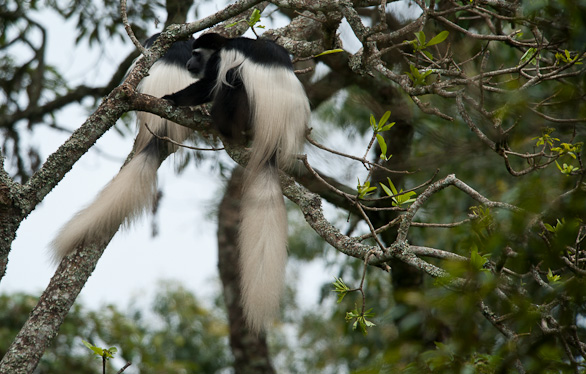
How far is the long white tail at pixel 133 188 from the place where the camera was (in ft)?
7.07

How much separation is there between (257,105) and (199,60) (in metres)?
0.51

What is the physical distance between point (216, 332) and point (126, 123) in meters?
3.78

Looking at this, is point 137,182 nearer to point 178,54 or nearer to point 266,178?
point 266,178

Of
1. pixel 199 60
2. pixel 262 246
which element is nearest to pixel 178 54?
pixel 199 60

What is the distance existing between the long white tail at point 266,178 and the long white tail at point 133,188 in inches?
18.7

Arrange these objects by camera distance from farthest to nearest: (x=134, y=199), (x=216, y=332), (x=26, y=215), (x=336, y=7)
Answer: (x=216, y=332)
(x=134, y=199)
(x=336, y=7)
(x=26, y=215)

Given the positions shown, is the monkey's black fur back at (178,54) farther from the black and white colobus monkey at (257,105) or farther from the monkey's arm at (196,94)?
the monkey's arm at (196,94)

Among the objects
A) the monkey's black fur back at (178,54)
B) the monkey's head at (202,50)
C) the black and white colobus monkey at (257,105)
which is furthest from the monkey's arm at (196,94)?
the monkey's black fur back at (178,54)

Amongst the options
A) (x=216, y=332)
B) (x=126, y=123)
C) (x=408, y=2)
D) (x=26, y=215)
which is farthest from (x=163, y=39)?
(x=216, y=332)

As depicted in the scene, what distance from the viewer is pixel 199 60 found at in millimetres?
2898

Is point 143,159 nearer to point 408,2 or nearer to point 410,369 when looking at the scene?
point 408,2

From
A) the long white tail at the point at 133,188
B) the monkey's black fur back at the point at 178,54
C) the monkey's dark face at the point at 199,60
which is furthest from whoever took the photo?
the monkey's black fur back at the point at 178,54

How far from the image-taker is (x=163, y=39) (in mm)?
1895

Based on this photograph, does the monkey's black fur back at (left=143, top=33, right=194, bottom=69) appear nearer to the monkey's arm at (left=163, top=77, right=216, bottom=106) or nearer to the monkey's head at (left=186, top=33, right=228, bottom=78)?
the monkey's head at (left=186, top=33, right=228, bottom=78)
